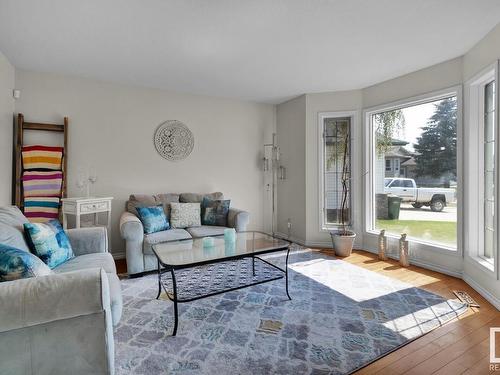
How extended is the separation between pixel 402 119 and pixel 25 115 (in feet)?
16.3

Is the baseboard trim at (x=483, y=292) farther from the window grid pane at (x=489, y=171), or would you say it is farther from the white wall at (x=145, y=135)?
the white wall at (x=145, y=135)

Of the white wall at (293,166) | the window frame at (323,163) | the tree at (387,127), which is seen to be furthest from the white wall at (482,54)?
the white wall at (293,166)

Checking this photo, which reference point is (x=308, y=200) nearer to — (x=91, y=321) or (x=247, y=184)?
(x=247, y=184)

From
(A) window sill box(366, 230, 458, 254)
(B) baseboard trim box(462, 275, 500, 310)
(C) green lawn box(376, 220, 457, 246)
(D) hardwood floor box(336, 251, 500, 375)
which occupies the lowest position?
(D) hardwood floor box(336, 251, 500, 375)

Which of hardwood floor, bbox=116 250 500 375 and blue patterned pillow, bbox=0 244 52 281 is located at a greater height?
blue patterned pillow, bbox=0 244 52 281

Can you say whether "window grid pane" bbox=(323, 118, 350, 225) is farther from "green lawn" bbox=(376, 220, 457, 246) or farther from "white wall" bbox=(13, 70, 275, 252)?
"white wall" bbox=(13, 70, 275, 252)

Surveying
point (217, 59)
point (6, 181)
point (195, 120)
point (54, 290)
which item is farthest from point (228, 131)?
point (54, 290)

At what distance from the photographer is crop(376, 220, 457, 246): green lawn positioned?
10.7 feet

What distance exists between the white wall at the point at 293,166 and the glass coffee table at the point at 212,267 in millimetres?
1409

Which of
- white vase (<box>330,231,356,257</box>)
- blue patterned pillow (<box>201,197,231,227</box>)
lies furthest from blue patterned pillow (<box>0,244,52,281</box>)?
white vase (<box>330,231,356,257</box>)

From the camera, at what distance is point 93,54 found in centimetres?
293

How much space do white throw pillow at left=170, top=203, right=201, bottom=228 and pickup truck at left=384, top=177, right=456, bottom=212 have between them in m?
2.80

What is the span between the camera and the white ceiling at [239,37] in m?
2.12

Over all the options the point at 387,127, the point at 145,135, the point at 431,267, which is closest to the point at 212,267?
the point at 145,135
